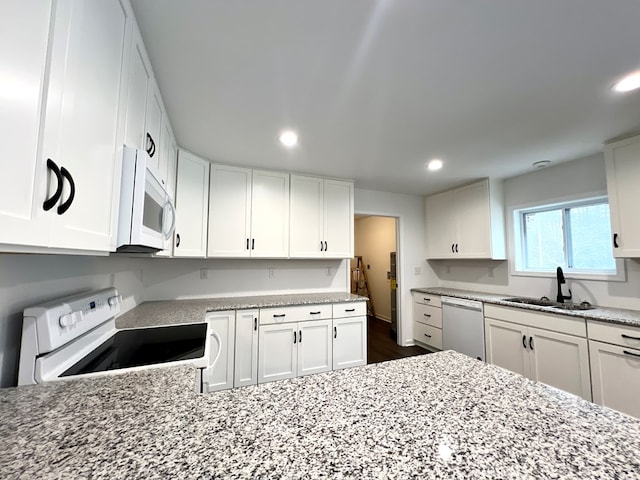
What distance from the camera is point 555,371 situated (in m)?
2.29

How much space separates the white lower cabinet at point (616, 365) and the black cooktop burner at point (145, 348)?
2821 mm

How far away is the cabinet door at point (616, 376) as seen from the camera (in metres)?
1.85

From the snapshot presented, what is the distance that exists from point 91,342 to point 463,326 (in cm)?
342

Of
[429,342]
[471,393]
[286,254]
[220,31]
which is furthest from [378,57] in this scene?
[429,342]

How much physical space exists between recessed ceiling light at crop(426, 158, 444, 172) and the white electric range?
261 centimetres

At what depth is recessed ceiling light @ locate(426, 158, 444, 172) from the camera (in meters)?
2.77

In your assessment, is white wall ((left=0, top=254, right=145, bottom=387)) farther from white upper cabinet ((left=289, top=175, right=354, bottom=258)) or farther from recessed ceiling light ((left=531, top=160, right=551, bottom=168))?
recessed ceiling light ((left=531, top=160, right=551, bottom=168))

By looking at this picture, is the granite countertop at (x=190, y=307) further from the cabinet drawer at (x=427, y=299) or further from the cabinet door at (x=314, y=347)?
the cabinet drawer at (x=427, y=299)

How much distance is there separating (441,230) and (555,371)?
2079 millimetres

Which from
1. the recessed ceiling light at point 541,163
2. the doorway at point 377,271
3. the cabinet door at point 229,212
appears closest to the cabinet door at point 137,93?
the cabinet door at point 229,212

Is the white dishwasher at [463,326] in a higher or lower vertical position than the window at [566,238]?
lower

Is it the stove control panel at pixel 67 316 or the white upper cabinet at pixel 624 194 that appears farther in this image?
the white upper cabinet at pixel 624 194

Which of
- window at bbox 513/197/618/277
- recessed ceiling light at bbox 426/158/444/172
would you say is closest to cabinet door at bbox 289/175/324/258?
recessed ceiling light at bbox 426/158/444/172

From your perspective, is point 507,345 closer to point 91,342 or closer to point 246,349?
point 246,349
